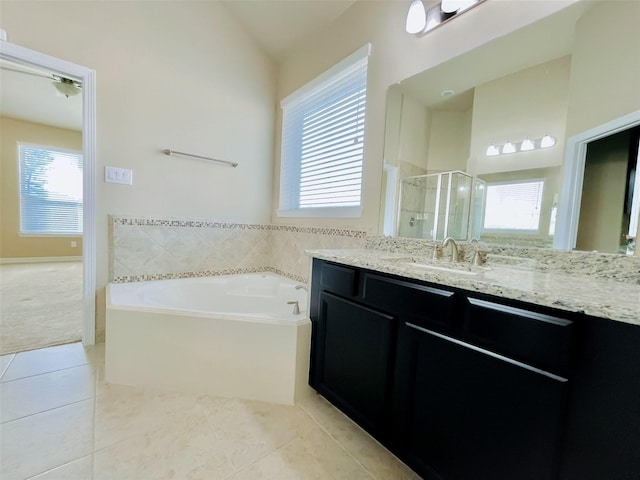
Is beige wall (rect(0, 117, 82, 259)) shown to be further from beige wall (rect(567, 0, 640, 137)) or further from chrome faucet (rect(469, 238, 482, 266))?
beige wall (rect(567, 0, 640, 137))

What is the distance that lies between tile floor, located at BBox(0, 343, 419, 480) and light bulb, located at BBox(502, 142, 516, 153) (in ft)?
4.92

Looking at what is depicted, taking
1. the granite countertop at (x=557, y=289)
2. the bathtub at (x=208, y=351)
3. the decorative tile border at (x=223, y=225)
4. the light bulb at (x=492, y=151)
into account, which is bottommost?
the bathtub at (x=208, y=351)

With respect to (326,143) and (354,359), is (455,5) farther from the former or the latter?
(354,359)

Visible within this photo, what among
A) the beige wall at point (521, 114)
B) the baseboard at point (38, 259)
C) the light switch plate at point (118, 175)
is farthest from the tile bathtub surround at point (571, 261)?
the baseboard at point (38, 259)

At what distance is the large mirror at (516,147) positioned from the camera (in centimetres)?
104

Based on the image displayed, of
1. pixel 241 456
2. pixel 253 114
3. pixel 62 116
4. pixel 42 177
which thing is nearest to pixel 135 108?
pixel 253 114

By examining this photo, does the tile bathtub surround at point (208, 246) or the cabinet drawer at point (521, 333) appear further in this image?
the tile bathtub surround at point (208, 246)

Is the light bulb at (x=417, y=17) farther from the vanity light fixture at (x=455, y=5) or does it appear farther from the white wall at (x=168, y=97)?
the white wall at (x=168, y=97)

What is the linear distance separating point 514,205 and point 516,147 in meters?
0.27

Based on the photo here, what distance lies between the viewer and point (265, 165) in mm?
2877

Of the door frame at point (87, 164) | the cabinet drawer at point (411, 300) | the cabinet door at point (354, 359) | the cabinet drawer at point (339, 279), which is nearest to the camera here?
the cabinet drawer at point (411, 300)

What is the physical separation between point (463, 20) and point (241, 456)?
237 centimetres

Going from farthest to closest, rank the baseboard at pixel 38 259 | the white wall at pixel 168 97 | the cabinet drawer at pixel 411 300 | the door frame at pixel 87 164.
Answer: the baseboard at pixel 38 259, the white wall at pixel 168 97, the door frame at pixel 87 164, the cabinet drawer at pixel 411 300

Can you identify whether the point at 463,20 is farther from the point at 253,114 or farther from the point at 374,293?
the point at 253,114
